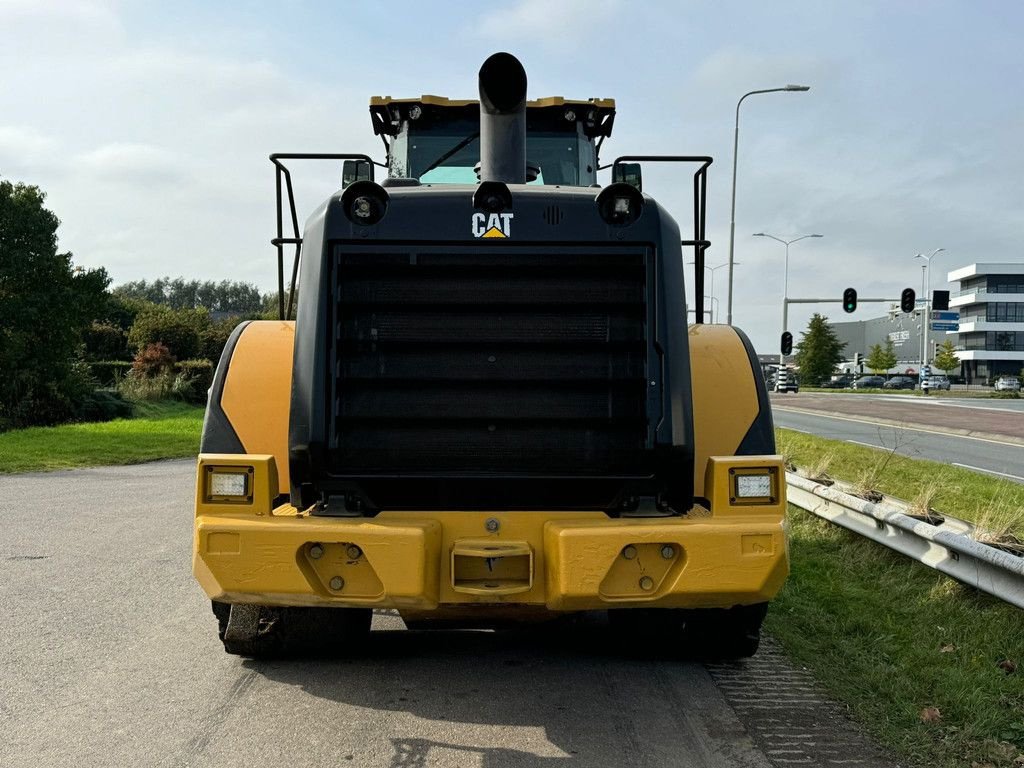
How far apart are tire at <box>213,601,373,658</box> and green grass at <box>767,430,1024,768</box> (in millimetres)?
2270

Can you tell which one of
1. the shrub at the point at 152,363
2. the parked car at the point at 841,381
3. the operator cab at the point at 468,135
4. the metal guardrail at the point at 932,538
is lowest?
the parked car at the point at 841,381

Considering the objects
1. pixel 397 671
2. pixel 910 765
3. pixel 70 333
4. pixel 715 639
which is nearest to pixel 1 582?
pixel 397 671

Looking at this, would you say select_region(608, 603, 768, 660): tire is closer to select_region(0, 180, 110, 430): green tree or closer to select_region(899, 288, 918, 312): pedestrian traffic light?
select_region(0, 180, 110, 430): green tree

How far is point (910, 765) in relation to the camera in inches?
143

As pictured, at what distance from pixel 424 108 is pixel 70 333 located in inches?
917

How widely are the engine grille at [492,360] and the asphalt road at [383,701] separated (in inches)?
40.5

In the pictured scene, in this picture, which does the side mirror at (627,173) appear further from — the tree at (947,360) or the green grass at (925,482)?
the tree at (947,360)

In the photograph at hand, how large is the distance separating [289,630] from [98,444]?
16067 mm

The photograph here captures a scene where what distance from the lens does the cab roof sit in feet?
20.5

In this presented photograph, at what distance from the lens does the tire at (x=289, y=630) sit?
470 centimetres

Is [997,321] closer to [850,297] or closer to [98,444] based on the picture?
[850,297]

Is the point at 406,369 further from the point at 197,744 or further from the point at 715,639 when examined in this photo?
the point at 715,639

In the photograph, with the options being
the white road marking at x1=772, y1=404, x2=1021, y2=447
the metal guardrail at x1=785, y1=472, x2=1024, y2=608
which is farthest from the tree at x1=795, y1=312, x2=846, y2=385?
the metal guardrail at x1=785, y1=472, x2=1024, y2=608

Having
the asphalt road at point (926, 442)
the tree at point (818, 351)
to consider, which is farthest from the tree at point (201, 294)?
the asphalt road at point (926, 442)
